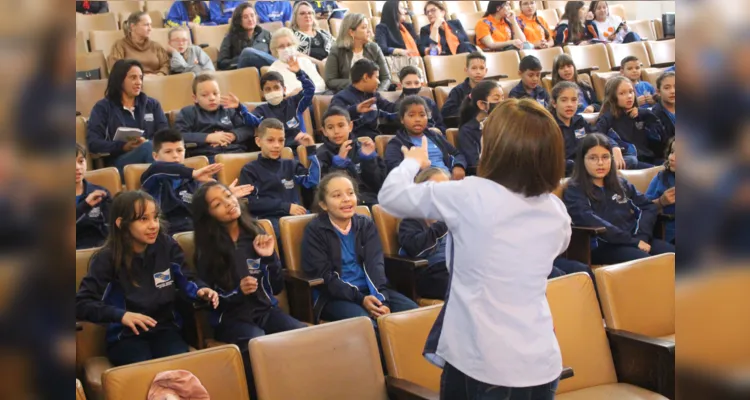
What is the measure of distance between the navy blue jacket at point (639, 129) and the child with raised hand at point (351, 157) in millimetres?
1540

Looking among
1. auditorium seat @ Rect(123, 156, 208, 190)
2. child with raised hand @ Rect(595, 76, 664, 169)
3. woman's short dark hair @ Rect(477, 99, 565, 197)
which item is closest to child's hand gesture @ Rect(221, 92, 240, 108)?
auditorium seat @ Rect(123, 156, 208, 190)

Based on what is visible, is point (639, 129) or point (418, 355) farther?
point (639, 129)

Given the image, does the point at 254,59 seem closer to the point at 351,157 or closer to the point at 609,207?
the point at 351,157

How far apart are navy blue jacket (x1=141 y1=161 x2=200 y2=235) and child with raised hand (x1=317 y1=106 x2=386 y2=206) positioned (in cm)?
74

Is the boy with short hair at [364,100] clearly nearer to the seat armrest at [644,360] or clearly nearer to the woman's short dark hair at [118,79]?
the woman's short dark hair at [118,79]

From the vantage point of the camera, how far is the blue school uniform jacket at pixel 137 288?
8.23ft

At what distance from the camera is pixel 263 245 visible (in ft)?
9.39

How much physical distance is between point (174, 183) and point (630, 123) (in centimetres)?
271

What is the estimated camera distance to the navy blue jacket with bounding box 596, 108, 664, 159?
4.66 meters

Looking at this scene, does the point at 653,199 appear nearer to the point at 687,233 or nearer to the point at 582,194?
the point at 582,194

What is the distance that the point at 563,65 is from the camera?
5219 millimetres

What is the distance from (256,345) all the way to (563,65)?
372 cm

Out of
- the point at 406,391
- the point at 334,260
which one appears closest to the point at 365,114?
the point at 334,260

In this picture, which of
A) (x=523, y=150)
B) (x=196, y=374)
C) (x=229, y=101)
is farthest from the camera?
(x=229, y=101)
